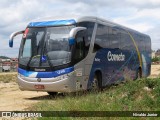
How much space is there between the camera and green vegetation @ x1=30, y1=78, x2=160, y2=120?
342 inches

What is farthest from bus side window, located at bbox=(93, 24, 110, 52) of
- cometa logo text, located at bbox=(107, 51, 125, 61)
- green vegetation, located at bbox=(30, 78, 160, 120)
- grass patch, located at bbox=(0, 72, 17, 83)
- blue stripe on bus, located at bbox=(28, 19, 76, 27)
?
grass patch, located at bbox=(0, 72, 17, 83)

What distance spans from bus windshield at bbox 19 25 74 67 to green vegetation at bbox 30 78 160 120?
3.42m

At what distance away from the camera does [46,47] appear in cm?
1356

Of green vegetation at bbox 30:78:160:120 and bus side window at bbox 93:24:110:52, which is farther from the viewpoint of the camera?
bus side window at bbox 93:24:110:52

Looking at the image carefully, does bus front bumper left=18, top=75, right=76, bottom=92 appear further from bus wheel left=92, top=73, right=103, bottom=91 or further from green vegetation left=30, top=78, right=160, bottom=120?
green vegetation left=30, top=78, right=160, bottom=120

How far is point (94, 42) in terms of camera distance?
15031mm

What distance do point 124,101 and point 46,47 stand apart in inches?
200

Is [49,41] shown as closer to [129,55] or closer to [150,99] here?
[150,99]

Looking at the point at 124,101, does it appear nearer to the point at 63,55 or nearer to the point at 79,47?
the point at 63,55

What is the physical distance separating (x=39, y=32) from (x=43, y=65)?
135 centimetres

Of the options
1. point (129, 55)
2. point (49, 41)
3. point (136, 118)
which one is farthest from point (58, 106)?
point (129, 55)

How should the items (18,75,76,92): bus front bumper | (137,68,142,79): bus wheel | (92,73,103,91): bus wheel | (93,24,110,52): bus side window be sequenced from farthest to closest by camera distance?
(137,68,142,79): bus wheel → (93,24,110,52): bus side window → (92,73,103,91): bus wheel → (18,75,76,92): bus front bumper

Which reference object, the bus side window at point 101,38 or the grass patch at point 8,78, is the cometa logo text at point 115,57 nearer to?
the bus side window at point 101,38

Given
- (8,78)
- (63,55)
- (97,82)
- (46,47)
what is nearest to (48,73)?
(63,55)
